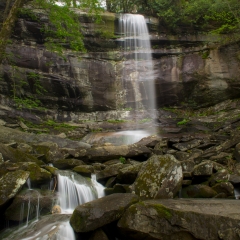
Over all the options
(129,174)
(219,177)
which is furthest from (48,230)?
(219,177)

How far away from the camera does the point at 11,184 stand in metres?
4.57

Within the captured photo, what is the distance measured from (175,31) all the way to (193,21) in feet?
4.58

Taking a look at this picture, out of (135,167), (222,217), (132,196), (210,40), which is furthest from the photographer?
(210,40)

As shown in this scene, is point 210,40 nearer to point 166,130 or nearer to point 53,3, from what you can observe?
point 166,130

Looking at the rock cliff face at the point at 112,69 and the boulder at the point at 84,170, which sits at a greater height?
the rock cliff face at the point at 112,69

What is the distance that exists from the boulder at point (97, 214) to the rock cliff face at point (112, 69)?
13.1 m

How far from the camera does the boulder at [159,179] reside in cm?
448

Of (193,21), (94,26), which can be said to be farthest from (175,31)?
(94,26)

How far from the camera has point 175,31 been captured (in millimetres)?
17625

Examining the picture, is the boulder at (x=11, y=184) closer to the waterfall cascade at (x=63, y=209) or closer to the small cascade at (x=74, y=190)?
the waterfall cascade at (x=63, y=209)

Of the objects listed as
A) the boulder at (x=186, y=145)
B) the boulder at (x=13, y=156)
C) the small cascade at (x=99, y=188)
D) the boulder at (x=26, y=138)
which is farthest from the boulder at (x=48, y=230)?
the boulder at (x=186, y=145)

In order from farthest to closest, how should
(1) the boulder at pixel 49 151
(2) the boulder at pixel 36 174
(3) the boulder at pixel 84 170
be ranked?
(1) the boulder at pixel 49 151 < (3) the boulder at pixel 84 170 < (2) the boulder at pixel 36 174

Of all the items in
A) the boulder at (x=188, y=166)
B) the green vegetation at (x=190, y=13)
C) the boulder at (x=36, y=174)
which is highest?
the green vegetation at (x=190, y=13)

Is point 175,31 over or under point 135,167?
over
